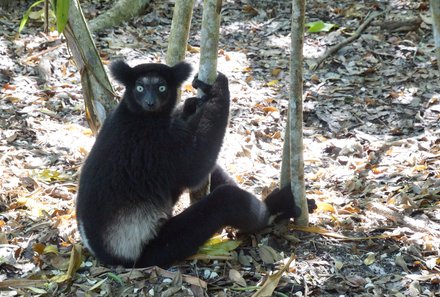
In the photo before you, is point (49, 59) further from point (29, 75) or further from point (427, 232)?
point (427, 232)

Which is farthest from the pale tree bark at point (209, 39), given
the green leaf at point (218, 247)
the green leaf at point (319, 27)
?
the green leaf at point (319, 27)

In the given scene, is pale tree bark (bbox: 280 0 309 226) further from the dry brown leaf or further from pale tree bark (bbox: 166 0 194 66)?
pale tree bark (bbox: 166 0 194 66)

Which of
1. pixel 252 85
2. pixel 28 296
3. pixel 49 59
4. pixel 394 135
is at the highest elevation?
pixel 49 59

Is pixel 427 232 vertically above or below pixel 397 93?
below

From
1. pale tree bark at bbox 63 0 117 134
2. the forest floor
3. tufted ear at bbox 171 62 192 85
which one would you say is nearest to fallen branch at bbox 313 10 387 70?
the forest floor

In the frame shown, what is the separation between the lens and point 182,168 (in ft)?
18.6

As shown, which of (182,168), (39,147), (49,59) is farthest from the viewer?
(49,59)

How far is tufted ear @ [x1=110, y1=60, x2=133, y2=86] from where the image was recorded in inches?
230

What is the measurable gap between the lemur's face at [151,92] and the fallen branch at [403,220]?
90.0 inches

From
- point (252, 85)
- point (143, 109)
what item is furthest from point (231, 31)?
point (143, 109)

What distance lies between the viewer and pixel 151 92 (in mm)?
5715

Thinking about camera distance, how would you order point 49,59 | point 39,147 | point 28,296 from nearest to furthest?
point 28,296 < point 39,147 < point 49,59

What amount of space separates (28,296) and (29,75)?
494 cm

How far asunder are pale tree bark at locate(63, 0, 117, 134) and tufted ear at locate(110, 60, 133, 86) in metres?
0.81
